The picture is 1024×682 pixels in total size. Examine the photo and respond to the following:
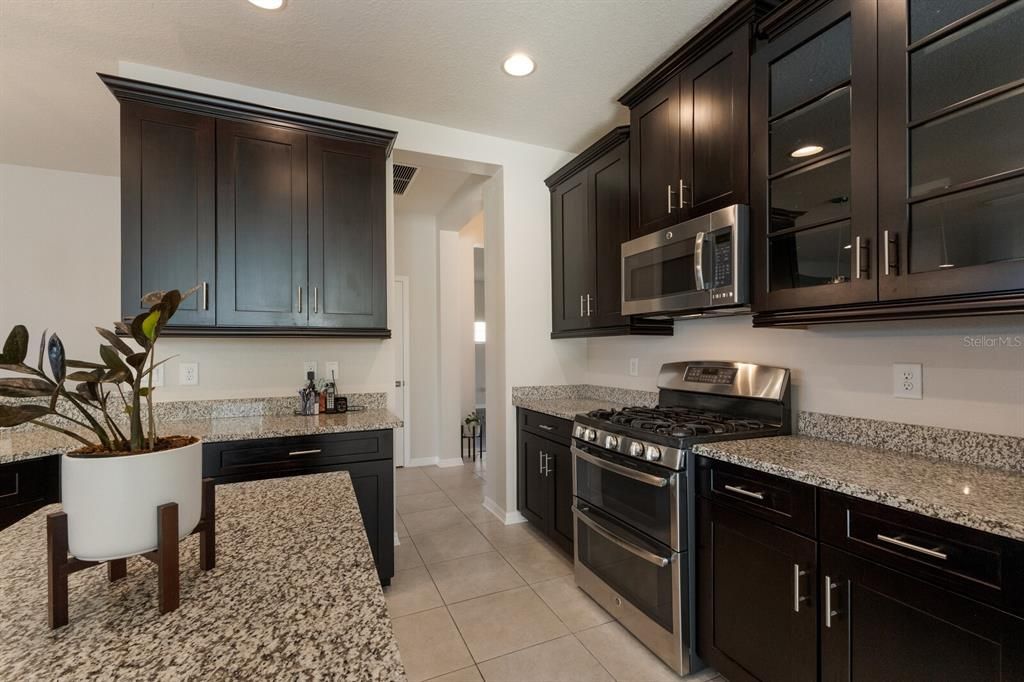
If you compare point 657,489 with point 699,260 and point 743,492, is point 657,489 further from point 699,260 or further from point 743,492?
point 699,260

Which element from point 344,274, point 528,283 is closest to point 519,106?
point 528,283

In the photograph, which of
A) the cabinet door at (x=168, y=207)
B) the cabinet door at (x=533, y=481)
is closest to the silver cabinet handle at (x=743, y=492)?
the cabinet door at (x=533, y=481)

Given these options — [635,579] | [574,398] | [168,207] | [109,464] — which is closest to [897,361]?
[635,579]

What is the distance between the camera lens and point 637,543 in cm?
201

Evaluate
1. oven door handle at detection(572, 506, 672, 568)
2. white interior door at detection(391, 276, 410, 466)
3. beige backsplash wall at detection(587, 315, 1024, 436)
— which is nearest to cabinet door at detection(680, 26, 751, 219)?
beige backsplash wall at detection(587, 315, 1024, 436)

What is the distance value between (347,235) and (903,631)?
2.80 m

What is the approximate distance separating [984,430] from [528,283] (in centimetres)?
254

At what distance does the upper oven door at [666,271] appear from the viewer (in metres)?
2.08

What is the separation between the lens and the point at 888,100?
1.43 m

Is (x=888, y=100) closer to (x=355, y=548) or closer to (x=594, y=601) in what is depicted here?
(x=355, y=548)

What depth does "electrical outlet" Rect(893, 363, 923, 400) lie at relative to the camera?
164 centimetres

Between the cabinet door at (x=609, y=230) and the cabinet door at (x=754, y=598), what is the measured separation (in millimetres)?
1348

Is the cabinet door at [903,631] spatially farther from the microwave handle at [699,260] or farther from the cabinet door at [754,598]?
the microwave handle at [699,260]

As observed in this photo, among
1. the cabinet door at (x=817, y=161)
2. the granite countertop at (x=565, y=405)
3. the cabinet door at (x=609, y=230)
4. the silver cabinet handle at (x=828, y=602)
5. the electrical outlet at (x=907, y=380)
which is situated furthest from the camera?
the granite countertop at (x=565, y=405)
